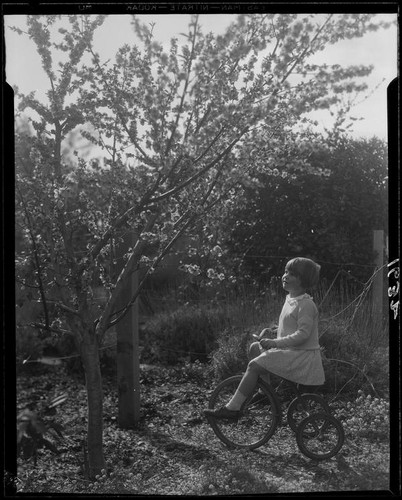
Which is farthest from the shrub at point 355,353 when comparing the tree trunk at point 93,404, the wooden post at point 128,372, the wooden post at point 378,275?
the tree trunk at point 93,404

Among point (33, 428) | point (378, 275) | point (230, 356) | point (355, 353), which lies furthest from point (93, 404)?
point (378, 275)

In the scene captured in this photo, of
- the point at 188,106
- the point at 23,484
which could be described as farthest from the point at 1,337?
the point at 188,106

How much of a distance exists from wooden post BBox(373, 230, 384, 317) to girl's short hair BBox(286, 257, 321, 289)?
29.1 inches

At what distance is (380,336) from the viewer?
4184 millimetres

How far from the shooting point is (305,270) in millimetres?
3719

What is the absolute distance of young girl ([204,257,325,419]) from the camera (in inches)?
145

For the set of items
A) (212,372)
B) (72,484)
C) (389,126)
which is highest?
(389,126)

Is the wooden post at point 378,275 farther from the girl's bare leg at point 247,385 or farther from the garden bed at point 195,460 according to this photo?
the girl's bare leg at point 247,385

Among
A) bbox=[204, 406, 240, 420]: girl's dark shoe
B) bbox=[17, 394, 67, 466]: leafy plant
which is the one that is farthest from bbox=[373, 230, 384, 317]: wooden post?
bbox=[17, 394, 67, 466]: leafy plant

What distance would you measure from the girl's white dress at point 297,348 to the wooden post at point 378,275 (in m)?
0.73

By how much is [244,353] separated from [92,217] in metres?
1.71

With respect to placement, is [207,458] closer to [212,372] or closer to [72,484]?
[72,484]

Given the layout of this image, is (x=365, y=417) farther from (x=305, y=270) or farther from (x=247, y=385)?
(x=305, y=270)

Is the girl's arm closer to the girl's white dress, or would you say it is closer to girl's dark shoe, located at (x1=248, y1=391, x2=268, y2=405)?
the girl's white dress
